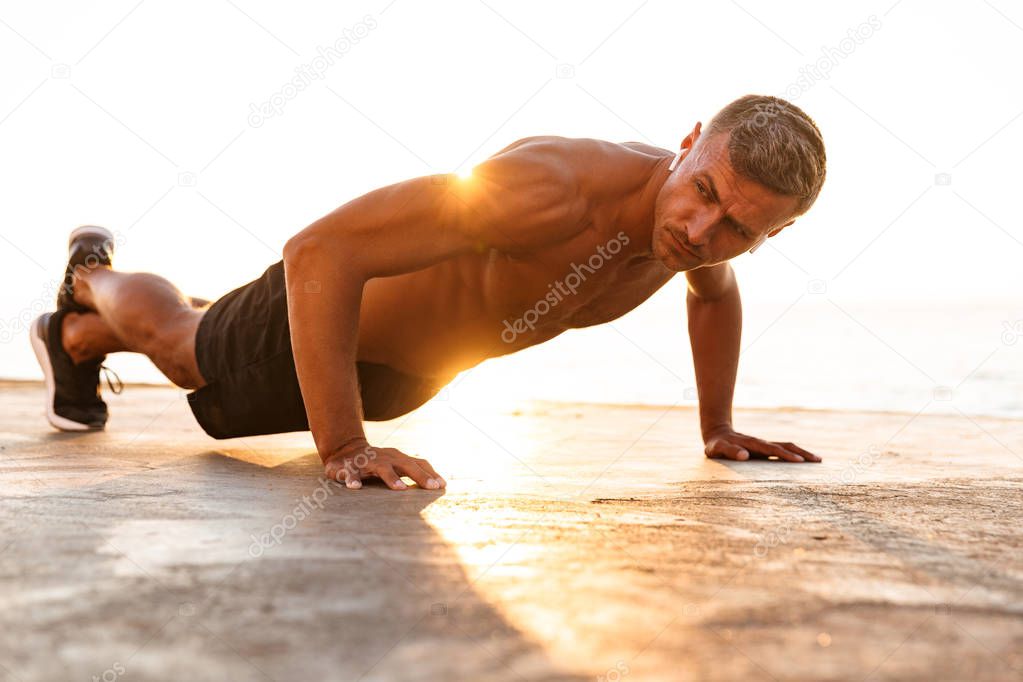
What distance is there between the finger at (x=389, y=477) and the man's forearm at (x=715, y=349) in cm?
137

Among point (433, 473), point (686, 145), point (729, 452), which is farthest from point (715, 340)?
point (433, 473)

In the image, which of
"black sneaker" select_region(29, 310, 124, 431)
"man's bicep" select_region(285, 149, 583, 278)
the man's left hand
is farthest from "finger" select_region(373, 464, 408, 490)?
"black sneaker" select_region(29, 310, 124, 431)

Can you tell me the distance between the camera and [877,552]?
142cm

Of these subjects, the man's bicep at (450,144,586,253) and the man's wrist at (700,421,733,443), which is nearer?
the man's bicep at (450,144,586,253)

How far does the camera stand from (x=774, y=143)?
7.05ft

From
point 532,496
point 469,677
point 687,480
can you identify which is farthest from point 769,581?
point 687,480

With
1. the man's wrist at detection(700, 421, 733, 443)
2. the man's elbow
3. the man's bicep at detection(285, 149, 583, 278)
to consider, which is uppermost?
the man's bicep at detection(285, 149, 583, 278)

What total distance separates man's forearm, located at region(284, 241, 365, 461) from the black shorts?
596 millimetres

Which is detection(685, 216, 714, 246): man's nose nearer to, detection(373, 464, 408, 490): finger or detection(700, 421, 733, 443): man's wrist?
detection(373, 464, 408, 490): finger

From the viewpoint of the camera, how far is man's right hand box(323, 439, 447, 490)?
6.69 ft

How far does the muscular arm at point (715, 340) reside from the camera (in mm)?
3098

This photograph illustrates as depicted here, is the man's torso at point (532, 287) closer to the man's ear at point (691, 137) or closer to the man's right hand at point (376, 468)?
the man's ear at point (691, 137)

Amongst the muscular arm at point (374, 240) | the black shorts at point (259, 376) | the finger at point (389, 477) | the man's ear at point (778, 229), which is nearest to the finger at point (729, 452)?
the man's ear at point (778, 229)

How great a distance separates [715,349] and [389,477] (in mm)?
1506
